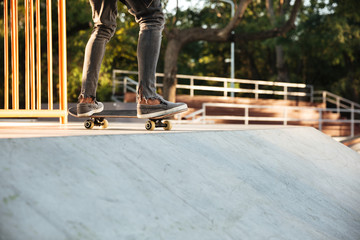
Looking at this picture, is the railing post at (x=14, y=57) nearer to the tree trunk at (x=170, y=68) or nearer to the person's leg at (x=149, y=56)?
the person's leg at (x=149, y=56)

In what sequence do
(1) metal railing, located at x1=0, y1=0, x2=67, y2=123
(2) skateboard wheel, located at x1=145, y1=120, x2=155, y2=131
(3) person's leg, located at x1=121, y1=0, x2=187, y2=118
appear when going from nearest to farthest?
(3) person's leg, located at x1=121, y1=0, x2=187, y2=118 → (2) skateboard wheel, located at x1=145, y1=120, x2=155, y2=131 → (1) metal railing, located at x1=0, y1=0, x2=67, y2=123

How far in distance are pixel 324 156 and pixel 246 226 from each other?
1.52m

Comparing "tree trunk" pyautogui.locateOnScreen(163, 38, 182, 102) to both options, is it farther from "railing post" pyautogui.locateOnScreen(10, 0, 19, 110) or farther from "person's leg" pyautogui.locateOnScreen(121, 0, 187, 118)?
"person's leg" pyautogui.locateOnScreen(121, 0, 187, 118)

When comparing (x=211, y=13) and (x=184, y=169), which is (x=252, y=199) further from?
(x=211, y=13)

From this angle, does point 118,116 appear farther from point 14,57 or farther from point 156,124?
point 14,57

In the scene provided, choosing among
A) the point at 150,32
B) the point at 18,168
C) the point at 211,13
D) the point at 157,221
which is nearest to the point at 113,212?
the point at 157,221

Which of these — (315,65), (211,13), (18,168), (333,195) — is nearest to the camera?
(18,168)

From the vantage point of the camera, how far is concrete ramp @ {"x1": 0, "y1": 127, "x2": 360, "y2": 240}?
159cm

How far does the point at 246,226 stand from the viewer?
1994mm

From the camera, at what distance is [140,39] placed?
3.21m

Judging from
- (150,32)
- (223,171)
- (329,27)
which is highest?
(329,27)

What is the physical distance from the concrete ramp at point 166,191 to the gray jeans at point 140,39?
2.25 feet

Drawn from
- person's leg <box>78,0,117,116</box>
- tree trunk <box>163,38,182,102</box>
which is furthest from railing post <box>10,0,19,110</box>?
tree trunk <box>163,38,182,102</box>

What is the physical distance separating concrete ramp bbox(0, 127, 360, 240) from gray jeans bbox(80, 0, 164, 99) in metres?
0.69
